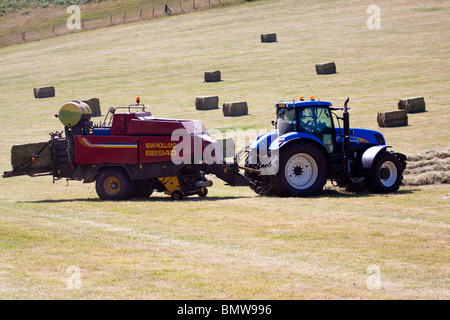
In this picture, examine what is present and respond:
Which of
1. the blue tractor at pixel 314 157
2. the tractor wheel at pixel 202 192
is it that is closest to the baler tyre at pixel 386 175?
the blue tractor at pixel 314 157

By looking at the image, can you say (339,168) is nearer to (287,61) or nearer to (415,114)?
(415,114)

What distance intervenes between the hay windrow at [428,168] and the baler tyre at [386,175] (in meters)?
1.18

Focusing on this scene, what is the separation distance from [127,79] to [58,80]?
6.59 m

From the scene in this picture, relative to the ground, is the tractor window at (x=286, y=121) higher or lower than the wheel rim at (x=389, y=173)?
higher

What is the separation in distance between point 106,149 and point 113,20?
56586 millimetres

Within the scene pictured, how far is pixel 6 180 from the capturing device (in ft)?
83.9

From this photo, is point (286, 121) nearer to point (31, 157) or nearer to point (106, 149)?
point (106, 149)


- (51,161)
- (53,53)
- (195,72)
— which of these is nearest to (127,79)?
(195,72)

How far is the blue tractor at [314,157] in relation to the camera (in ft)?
57.0

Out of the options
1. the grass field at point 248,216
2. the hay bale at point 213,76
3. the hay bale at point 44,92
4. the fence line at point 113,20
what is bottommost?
the grass field at point 248,216

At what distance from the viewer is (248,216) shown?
595 inches

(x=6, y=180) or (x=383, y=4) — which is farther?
(x=383, y=4)

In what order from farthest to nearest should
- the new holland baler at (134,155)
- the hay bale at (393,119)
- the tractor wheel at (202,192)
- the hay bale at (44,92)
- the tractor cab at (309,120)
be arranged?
the hay bale at (44,92) < the hay bale at (393,119) < the tractor wheel at (202,192) < the new holland baler at (134,155) < the tractor cab at (309,120)

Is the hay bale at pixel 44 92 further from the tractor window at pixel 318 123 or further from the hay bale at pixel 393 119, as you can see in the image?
the tractor window at pixel 318 123
